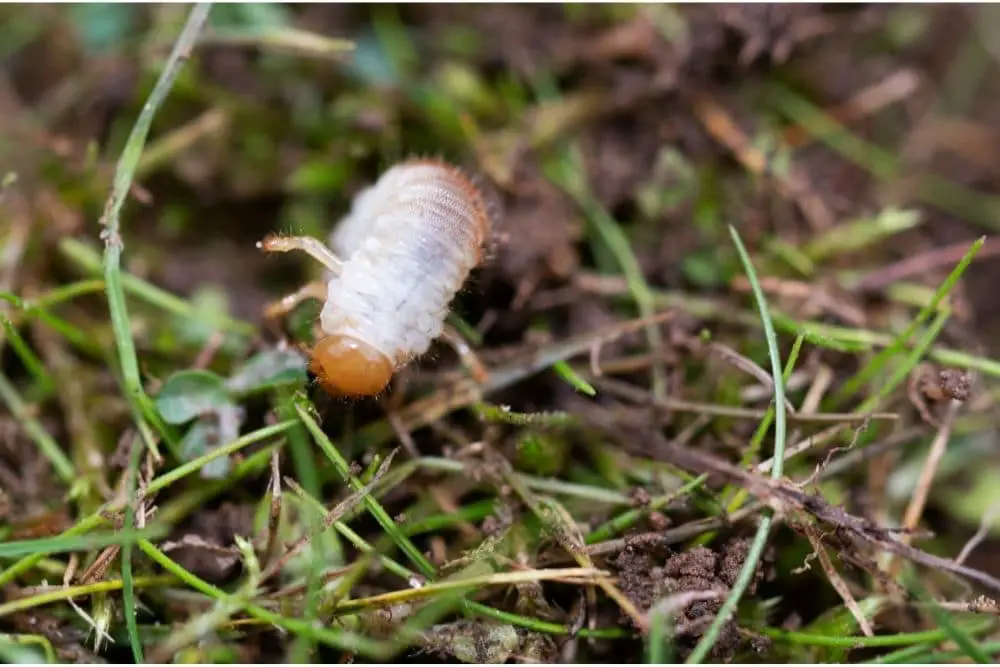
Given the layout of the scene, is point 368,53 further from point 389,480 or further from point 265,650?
point 265,650

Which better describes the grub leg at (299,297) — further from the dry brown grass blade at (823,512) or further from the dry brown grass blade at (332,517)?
the dry brown grass blade at (823,512)

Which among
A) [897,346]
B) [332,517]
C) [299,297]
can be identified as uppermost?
[299,297]

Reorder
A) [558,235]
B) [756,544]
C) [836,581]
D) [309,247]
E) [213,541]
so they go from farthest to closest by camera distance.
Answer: [558,235]
[309,247]
[213,541]
[836,581]
[756,544]

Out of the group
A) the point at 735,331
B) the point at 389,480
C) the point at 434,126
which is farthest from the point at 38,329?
the point at 735,331

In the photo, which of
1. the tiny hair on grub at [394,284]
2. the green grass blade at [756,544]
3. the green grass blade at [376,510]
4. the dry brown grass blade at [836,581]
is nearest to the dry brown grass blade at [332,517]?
the green grass blade at [376,510]

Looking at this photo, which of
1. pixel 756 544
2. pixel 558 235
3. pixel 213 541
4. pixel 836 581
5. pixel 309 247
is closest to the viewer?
pixel 756 544

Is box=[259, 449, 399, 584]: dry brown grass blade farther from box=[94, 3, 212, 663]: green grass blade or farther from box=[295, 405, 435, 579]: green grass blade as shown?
box=[94, 3, 212, 663]: green grass blade

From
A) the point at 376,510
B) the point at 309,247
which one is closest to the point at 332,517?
the point at 376,510

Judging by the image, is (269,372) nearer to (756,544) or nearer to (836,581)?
(756,544)
